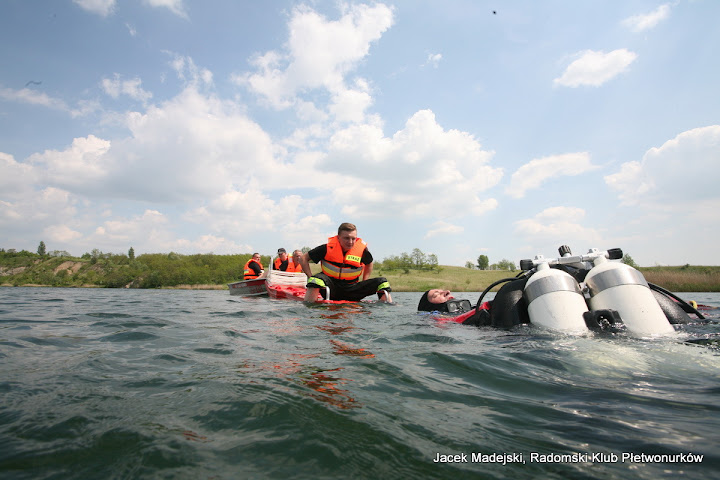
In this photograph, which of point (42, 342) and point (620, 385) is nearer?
point (620, 385)

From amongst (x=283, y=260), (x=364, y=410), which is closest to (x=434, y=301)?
(x=364, y=410)

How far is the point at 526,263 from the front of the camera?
16.8 feet

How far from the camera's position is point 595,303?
4.16 meters

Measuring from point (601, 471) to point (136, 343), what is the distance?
4.30m

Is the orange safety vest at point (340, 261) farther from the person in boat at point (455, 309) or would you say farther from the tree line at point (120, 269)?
the tree line at point (120, 269)

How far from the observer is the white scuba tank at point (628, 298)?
3.68 metres

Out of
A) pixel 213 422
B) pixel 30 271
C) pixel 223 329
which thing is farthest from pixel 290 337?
pixel 30 271

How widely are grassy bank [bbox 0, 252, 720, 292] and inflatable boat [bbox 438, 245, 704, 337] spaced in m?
36.4

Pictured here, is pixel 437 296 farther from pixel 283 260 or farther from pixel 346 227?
pixel 283 260

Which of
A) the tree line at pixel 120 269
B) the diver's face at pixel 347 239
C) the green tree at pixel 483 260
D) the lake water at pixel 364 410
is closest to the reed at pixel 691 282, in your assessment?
the diver's face at pixel 347 239

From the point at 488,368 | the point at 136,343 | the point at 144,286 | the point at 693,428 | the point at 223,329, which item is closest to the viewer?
the point at 693,428

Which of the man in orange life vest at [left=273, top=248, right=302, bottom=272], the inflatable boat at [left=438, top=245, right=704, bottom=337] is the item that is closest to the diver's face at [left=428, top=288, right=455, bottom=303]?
the inflatable boat at [left=438, top=245, right=704, bottom=337]

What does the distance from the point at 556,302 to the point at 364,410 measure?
304 cm

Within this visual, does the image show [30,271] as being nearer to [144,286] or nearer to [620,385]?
[144,286]
